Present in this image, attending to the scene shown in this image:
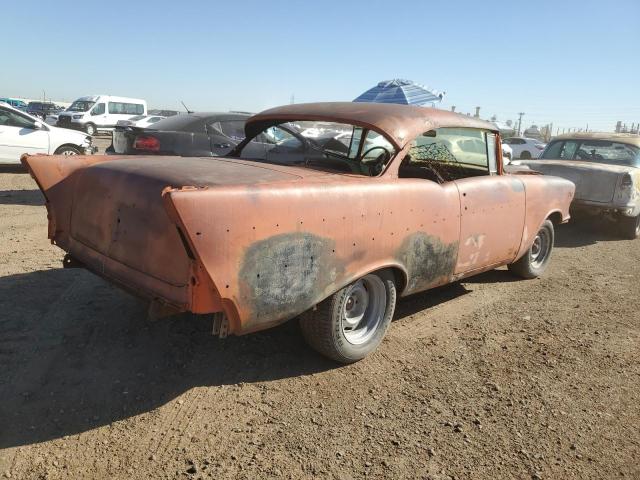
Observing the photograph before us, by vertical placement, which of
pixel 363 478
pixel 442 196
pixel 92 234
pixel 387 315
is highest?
pixel 442 196

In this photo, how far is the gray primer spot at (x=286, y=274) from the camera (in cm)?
237

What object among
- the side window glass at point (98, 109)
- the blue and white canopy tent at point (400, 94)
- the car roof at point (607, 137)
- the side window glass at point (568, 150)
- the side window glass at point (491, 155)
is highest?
the blue and white canopy tent at point (400, 94)

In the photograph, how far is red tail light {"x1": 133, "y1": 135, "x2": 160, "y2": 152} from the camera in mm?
6980

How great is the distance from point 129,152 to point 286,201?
539cm

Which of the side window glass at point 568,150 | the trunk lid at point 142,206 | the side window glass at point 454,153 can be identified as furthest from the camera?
the side window glass at point 568,150

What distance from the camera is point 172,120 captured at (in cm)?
749

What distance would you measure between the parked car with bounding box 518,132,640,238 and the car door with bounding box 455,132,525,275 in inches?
148

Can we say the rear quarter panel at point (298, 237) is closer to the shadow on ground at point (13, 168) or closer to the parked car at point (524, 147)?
the shadow on ground at point (13, 168)

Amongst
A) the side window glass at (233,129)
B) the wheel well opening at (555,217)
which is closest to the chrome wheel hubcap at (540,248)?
the wheel well opening at (555,217)

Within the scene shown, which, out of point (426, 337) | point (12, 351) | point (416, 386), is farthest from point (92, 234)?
point (426, 337)

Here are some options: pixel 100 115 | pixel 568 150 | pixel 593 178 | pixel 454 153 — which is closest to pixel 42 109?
pixel 100 115

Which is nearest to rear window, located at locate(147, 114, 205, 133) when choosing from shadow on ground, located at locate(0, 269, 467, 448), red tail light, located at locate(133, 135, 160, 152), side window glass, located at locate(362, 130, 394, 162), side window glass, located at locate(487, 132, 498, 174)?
red tail light, located at locate(133, 135, 160, 152)

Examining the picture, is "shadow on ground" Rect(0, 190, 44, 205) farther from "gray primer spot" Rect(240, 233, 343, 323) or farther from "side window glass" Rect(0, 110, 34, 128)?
"gray primer spot" Rect(240, 233, 343, 323)

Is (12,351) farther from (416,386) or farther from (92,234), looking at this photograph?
(416,386)
